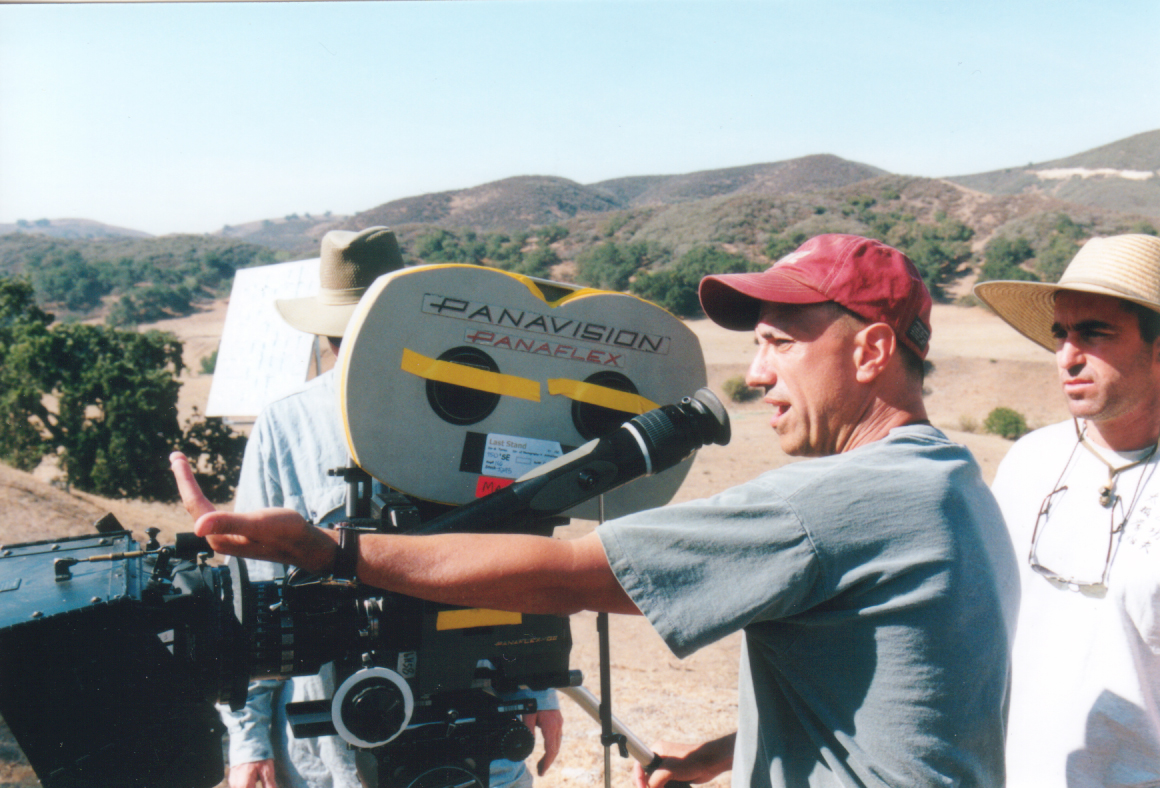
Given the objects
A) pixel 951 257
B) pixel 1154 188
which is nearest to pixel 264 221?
pixel 951 257

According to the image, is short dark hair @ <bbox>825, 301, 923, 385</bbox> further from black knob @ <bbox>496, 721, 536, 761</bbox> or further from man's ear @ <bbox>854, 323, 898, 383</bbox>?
black knob @ <bbox>496, 721, 536, 761</bbox>

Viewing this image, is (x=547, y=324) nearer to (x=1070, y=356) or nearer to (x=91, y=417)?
(x=1070, y=356)

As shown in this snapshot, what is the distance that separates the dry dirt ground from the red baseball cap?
→ 3.60 m

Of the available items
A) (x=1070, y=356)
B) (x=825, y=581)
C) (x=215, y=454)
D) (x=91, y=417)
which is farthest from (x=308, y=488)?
(x=91, y=417)

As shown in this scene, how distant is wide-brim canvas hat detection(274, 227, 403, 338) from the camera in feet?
8.32

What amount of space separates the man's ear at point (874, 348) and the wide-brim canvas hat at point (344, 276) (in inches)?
57.9

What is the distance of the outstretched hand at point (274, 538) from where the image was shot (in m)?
1.25

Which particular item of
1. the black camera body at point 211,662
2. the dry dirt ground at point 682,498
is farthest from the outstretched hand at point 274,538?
the dry dirt ground at point 682,498

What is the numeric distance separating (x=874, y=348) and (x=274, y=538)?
1.10m

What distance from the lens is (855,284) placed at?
1553mm

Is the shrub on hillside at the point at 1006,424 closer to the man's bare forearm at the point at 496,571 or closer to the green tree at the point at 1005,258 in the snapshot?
the green tree at the point at 1005,258

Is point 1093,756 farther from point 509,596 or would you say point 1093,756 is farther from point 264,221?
point 264,221

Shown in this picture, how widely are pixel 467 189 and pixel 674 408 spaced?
262 ft

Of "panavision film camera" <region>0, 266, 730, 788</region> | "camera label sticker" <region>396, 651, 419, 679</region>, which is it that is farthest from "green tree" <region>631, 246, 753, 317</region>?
"camera label sticker" <region>396, 651, 419, 679</region>
